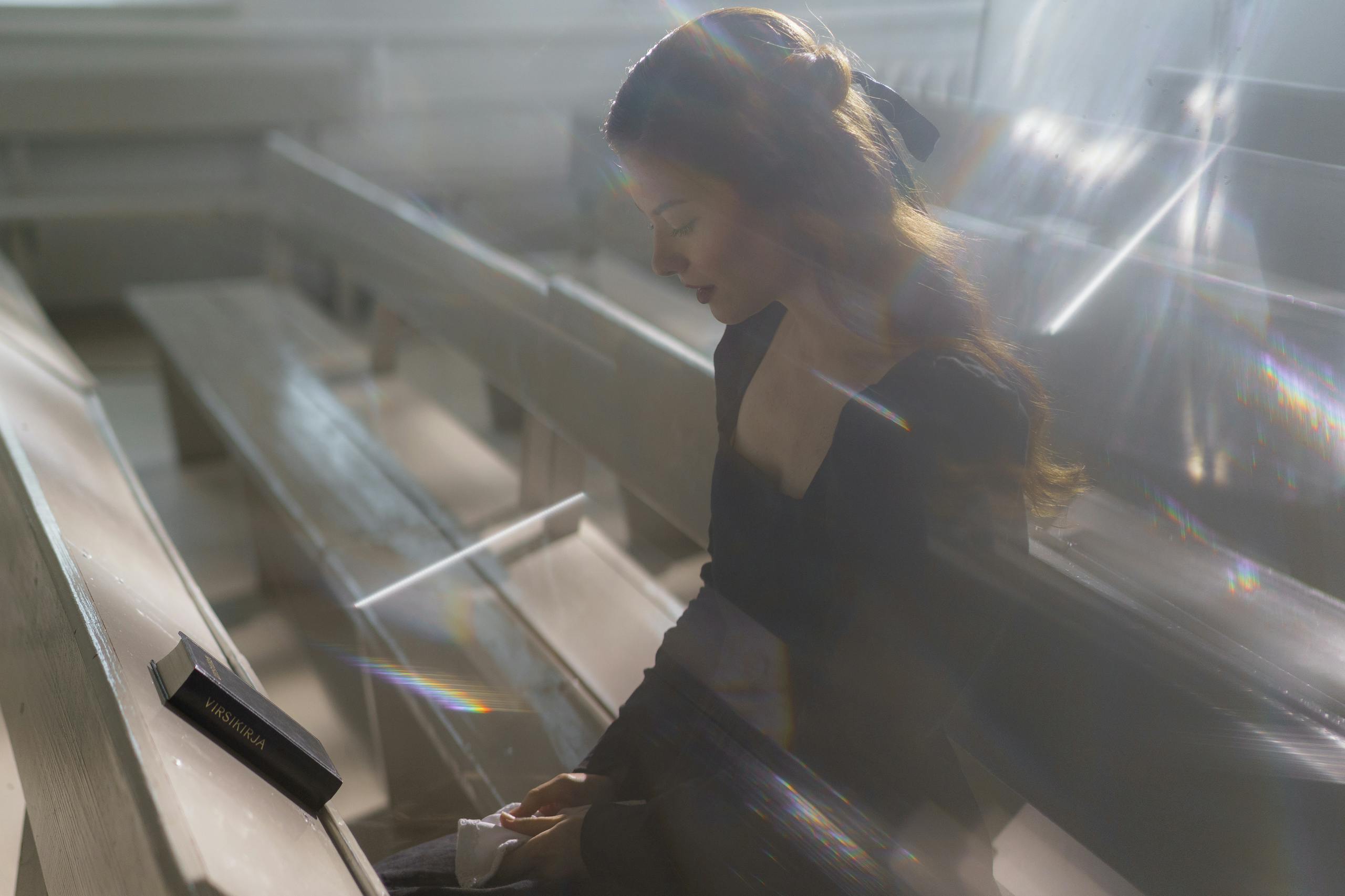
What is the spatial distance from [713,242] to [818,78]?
5.2 inches

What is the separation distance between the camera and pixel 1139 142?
784 mm

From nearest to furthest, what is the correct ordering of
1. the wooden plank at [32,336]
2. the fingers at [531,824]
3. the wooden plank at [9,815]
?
the fingers at [531,824], the wooden plank at [9,815], the wooden plank at [32,336]

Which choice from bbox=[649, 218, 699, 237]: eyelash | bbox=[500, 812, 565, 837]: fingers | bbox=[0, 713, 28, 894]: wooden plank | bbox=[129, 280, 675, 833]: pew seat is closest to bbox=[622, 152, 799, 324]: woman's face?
bbox=[649, 218, 699, 237]: eyelash

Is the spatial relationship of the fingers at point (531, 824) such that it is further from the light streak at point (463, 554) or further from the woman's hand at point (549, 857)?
the light streak at point (463, 554)

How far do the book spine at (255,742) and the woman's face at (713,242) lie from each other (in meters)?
0.46

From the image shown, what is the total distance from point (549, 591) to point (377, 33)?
139 inches

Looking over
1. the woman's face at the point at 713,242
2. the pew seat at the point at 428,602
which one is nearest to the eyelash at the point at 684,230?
the woman's face at the point at 713,242

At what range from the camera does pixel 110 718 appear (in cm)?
68

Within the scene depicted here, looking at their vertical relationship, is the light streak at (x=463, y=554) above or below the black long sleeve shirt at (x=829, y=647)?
below

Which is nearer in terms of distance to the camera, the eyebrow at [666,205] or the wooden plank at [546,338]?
the eyebrow at [666,205]

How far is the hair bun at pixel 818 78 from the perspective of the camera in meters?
0.68

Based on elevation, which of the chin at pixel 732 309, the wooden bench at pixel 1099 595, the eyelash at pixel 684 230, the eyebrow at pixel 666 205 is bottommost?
the wooden bench at pixel 1099 595

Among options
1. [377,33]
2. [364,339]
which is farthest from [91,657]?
[377,33]

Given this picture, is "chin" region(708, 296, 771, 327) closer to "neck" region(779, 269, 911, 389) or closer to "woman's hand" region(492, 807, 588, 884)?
"neck" region(779, 269, 911, 389)
